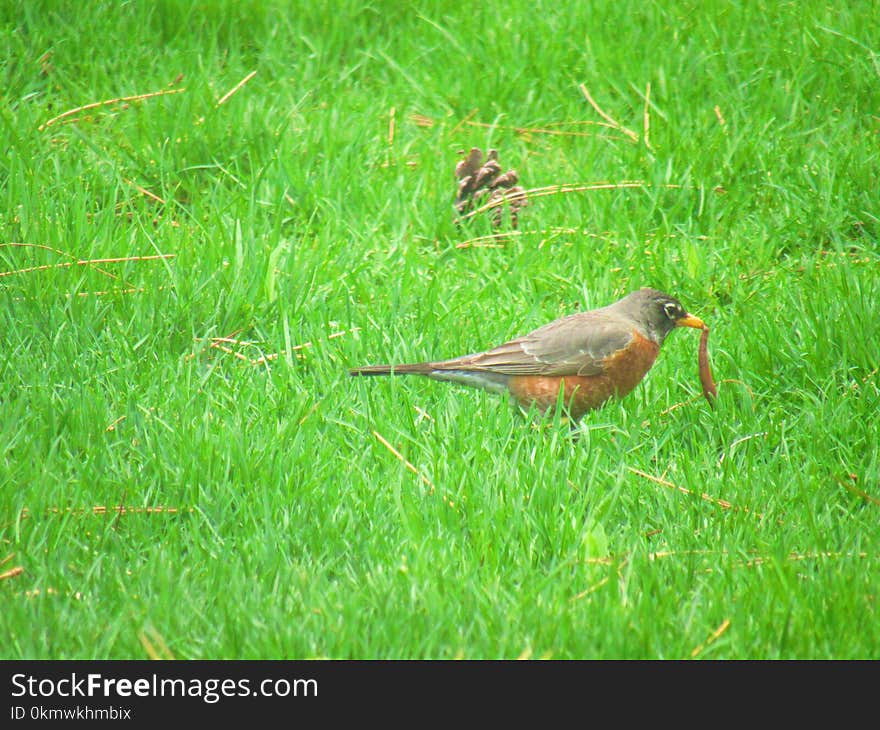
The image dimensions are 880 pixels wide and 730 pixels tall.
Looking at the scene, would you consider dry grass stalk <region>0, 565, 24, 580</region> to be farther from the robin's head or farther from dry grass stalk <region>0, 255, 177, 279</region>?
the robin's head

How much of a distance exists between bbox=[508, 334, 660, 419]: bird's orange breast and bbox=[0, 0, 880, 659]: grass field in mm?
78

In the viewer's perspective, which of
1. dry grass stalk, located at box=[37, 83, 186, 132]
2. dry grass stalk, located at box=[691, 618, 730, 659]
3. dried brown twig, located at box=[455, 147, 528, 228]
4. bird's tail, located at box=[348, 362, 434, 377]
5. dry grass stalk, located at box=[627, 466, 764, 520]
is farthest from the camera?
dry grass stalk, located at box=[37, 83, 186, 132]

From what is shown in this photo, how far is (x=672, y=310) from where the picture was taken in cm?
463

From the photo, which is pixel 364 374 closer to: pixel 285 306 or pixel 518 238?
pixel 285 306

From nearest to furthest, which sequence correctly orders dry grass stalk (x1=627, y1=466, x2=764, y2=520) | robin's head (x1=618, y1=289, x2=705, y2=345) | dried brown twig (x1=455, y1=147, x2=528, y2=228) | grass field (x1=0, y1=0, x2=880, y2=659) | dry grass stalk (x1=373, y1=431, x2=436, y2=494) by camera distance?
grass field (x1=0, y1=0, x2=880, y2=659), dry grass stalk (x1=627, y1=466, x2=764, y2=520), dry grass stalk (x1=373, y1=431, x2=436, y2=494), robin's head (x1=618, y1=289, x2=705, y2=345), dried brown twig (x1=455, y1=147, x2=528, y2=228)

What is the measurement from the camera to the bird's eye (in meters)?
4.62

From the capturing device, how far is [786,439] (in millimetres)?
4066

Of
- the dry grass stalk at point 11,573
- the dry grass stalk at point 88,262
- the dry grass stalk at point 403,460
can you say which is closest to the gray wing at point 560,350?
the dry grass stalk at point 403,460

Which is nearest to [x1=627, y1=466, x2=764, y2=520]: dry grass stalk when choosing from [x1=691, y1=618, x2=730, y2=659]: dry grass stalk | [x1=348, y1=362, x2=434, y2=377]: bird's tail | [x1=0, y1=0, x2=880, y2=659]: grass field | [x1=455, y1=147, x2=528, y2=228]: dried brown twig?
[x1=0, y1=0, x2=880, y2=659]: grass field

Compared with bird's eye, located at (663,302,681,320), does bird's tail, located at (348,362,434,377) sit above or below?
below

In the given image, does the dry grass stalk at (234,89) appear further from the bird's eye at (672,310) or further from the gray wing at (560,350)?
the bird's eye at (672,310)

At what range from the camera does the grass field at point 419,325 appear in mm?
3064

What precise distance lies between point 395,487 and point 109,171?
275 cm

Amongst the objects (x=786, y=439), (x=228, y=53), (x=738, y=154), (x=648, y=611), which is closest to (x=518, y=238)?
(x=738, y=154)
